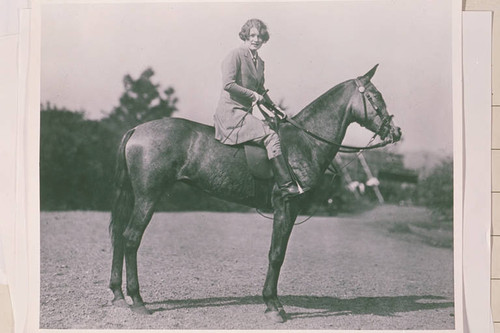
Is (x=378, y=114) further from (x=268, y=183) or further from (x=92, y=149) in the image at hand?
(x=92, y=149)

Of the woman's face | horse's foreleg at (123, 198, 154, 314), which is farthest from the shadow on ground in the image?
the woman's face

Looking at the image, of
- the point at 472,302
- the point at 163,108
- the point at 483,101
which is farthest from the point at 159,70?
the point at 472,302

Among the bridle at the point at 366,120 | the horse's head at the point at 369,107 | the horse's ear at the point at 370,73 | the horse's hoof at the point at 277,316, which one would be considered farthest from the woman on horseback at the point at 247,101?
the horse's hoof at the point at 277,316

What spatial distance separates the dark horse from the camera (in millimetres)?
5270

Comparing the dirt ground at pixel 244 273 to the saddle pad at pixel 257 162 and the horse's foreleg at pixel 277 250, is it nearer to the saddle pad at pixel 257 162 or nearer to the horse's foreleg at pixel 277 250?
the horse's foreleg at pixel 277 250

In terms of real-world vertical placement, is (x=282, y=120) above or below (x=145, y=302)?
above

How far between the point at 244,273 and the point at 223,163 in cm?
87

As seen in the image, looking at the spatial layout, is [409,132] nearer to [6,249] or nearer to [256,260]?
[256,260]

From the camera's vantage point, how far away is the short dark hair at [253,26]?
5.42 metres

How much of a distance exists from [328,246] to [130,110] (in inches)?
71.9

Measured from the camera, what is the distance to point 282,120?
5406 millimetres

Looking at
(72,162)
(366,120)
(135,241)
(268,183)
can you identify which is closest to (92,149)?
(72,162)

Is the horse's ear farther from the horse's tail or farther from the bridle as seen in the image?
the horse's tail

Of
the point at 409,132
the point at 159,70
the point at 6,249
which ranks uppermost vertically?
the point at 159,70
